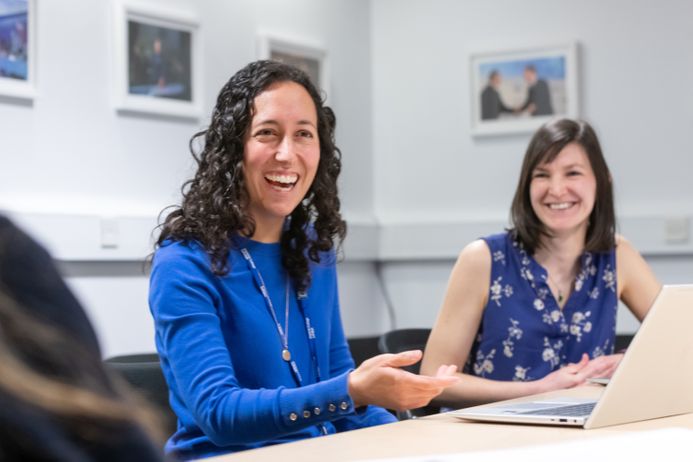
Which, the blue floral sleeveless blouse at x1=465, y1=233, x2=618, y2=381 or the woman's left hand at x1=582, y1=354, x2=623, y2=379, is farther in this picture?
the blue floral sleeveless blouse at x1=465, y1=233, x2=618, y2=381

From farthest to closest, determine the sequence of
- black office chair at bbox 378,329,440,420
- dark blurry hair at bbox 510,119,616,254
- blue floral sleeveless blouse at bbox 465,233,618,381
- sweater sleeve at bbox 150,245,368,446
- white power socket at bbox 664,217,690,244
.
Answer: white power socket at bbox 664,217,690,244 < dark blurry hair at bbox 510,119,616,254 < blue floral sleeveless blouse at bbox 465,233,618,381 < black office chair at bbox 378,329,440,420 < sweater sleeve at bbox 150,245,368,446

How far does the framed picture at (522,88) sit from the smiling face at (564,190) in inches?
72.0

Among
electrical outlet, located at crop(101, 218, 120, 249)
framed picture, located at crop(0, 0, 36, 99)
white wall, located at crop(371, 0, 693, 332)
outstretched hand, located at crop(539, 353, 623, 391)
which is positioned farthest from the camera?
white wall, located at crop(371, 0, 693, 332)

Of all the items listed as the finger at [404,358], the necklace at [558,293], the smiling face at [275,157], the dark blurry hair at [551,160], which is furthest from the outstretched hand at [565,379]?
the finger at [404,358]

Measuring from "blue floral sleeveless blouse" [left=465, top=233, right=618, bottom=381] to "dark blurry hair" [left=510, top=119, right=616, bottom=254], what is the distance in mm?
65

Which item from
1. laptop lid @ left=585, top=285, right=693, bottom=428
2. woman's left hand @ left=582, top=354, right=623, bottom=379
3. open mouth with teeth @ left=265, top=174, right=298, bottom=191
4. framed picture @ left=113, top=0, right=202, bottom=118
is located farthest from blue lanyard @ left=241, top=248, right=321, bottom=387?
framed picture @ left=113, top=0, right=202, bottom=118

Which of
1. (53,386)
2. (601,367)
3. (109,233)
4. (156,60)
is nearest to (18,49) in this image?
(156,60)

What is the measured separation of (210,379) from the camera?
5.54 ft

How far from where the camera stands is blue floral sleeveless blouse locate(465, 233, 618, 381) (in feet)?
8.74

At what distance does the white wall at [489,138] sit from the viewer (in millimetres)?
4375

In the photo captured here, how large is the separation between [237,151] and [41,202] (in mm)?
1642

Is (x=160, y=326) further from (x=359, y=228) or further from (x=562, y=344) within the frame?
(x=359, y=228)

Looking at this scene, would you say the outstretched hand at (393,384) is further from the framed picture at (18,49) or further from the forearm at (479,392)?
the framed picture at (18,49)

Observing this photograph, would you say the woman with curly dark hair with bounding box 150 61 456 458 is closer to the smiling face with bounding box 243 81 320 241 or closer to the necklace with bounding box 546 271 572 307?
the smiling face with bounding box 243 81 320 241
